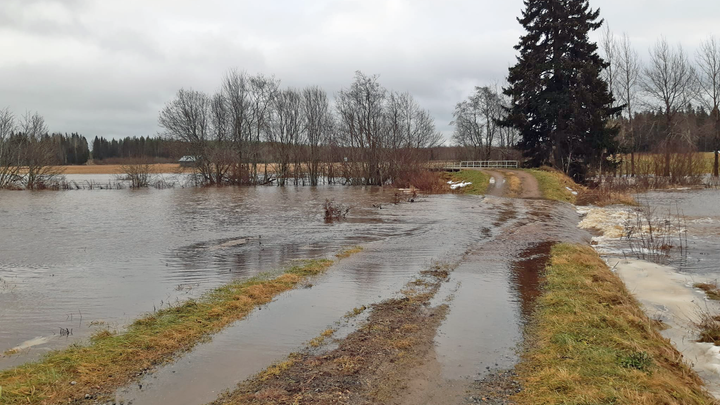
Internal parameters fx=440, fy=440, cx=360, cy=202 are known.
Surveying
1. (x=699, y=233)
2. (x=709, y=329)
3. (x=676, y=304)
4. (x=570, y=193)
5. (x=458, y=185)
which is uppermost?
(x=458, y=185)

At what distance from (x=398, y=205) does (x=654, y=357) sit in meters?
25.3

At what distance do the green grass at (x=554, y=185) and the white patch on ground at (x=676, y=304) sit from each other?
65.2ft

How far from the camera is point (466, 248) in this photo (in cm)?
1462

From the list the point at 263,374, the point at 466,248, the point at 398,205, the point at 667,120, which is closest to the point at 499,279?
the point at 466,248

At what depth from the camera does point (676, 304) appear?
8.79 meters

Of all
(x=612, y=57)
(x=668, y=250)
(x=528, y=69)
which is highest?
(x=612, y=57)

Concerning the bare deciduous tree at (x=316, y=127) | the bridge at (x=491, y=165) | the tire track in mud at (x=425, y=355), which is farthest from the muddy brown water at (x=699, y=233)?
the bare deciduous tree at (x=316, y=127)

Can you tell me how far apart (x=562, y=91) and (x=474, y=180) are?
422 inches

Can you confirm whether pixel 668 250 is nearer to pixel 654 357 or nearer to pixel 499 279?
pixel 499 279

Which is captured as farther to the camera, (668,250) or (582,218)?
(582,218)

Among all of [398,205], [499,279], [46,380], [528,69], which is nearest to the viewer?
[46,380]

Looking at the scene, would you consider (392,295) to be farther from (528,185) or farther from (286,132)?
(286,132)

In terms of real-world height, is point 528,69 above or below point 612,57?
below

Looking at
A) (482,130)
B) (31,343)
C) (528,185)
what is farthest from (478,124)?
(31,343)
